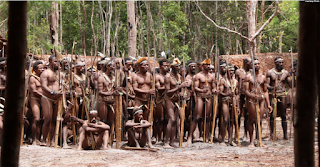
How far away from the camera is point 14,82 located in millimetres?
2555

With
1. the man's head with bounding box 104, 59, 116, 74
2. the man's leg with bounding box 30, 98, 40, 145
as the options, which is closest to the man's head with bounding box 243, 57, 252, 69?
the man's head with bounding box 104, 59, 116, 74

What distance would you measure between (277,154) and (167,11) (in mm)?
13462

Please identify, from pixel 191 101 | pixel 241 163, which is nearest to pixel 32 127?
pixel 191 101

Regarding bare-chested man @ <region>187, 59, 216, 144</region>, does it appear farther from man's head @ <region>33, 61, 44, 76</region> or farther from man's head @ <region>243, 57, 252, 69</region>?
man's head @ <region>33, 61, 44, 76</region>

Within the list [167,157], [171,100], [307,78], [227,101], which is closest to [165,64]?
[171,100]

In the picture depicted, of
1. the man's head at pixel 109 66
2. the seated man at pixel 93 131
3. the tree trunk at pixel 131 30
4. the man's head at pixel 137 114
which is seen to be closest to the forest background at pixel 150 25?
the tree trunk at pixel 131 30

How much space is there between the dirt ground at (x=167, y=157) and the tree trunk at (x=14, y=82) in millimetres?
3782

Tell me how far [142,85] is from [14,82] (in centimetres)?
613

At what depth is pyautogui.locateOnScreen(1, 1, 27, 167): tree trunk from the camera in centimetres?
254

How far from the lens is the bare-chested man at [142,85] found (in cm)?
855

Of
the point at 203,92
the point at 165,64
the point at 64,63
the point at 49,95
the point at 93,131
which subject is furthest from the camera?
the point at 203,92

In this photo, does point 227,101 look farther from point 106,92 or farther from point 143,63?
point 106,92

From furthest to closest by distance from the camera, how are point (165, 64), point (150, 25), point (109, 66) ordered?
point (150, 25) < point (165, 64) < point (109, 66)

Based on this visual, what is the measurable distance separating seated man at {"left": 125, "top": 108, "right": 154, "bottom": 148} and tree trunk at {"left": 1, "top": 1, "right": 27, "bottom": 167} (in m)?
5.46
